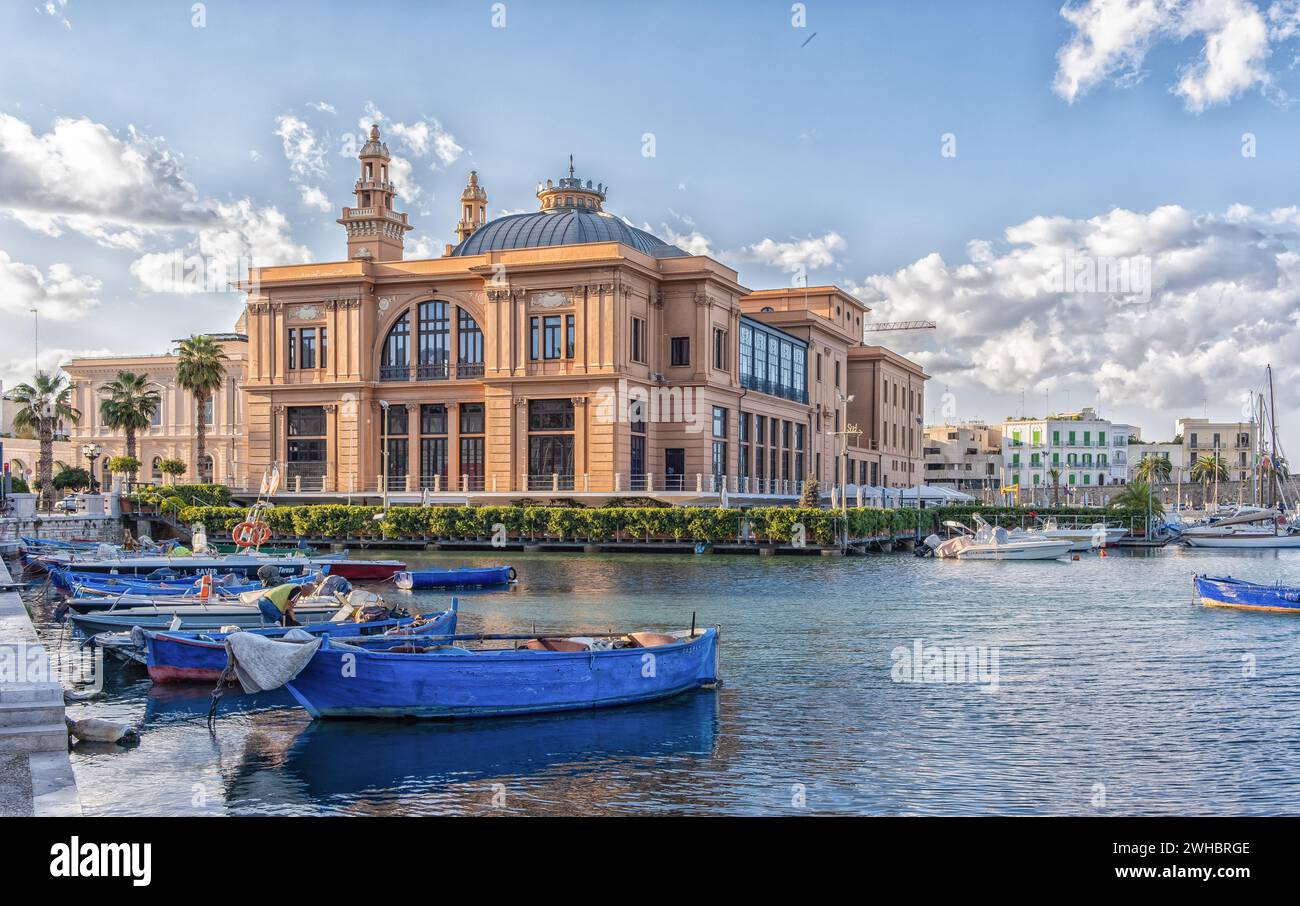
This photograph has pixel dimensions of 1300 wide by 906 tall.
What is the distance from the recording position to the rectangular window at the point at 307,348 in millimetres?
83125

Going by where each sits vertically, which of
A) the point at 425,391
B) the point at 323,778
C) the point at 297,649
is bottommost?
the point at 323,778

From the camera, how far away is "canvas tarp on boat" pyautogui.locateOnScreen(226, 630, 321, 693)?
21156mm

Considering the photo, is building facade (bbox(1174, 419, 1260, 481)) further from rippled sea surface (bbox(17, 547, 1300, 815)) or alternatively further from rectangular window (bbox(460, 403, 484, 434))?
rippled sea surface (bbox(17, 547, 1300, 815))

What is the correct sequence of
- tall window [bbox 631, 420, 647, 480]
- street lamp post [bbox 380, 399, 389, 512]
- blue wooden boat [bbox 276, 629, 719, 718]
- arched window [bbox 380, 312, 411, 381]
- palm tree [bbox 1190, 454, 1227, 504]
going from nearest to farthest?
blue wooden boat [bbox 276, 629, 719, 718] → street lamp post [bbox 380, 399, 389, 512] → tall window [bbox 631, 420, 647, 480] → arched window [bbox 380, 312, 411, 381] → palm tree [bbox 1190, 454, 1227, 504]

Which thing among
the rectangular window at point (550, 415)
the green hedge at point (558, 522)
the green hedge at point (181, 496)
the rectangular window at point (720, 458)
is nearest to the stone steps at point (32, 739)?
the green hedge at point (558, 522)

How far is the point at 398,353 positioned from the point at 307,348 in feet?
21.5

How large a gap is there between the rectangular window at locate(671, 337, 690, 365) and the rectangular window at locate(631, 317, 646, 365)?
8.66 ft

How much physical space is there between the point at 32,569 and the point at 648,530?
30.1 metres

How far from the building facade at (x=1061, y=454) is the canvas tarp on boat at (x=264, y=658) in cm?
15114

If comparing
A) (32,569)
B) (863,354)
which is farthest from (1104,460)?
(32,569)

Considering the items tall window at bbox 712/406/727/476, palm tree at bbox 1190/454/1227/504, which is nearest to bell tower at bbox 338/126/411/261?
tall window at bbox 712/406/727/476

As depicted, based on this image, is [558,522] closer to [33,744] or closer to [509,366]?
[509,366]
